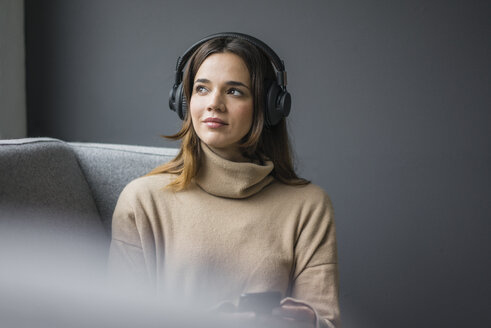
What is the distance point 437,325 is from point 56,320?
131 centimetres

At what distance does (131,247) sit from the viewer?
39.5 inches

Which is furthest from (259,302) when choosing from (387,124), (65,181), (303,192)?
(387,124)

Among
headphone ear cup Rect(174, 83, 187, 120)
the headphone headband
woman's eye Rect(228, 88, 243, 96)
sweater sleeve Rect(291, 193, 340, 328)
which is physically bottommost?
sweater sleeve Rect(291, 193, 340, 328)

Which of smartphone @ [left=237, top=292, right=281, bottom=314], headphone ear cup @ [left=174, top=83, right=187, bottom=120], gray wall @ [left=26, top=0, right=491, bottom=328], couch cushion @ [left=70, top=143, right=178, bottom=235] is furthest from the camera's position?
gray wall @ [left=26, top=0, right=491, bottom=328]

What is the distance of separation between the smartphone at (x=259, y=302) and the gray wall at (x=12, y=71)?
4.22 feet

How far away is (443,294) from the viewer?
1.63 m

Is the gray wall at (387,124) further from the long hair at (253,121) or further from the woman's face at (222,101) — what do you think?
the woman's face at (222,101)

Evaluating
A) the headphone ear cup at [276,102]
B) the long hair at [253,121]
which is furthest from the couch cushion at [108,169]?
the headphone ear cup at [276,102]

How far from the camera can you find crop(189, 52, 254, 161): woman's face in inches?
39.0

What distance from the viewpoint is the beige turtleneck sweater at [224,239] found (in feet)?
3.30

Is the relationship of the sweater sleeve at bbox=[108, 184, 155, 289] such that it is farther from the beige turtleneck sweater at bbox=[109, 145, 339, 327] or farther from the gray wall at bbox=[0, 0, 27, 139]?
the gray wall at bbox=[0, 0, 27, 139]

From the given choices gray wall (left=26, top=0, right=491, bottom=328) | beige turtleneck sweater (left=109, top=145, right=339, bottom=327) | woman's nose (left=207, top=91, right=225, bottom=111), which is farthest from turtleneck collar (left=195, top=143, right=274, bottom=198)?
gray wall (left=26, top=0, right=491, bottom=328)

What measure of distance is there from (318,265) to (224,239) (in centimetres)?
21

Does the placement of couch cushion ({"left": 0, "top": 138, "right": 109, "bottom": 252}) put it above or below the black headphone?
below
